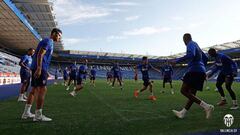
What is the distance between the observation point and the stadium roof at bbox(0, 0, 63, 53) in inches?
1066

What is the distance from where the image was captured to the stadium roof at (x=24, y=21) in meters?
27.1

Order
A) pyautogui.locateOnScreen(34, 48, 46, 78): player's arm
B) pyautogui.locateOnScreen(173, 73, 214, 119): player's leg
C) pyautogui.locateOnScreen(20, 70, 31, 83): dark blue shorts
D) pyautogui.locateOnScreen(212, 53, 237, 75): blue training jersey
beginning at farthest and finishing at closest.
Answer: pyautogui.locateOnScreen(20, 70, 31, 83): dark blue shorts < pyautogui.locateOnScreen(212, 53, 237, 75): blue training jersey < pyautogui.locateOnScreen(173, 73, 214, 119): player's leg < pyautogui.locateOnScreen(34, 48, 46, 78): player's arm

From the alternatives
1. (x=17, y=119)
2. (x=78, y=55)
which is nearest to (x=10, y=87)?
(x=17, y=119)

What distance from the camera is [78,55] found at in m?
79.9

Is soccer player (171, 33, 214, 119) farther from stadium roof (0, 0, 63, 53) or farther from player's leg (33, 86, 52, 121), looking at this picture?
stadium roof (0, 0, 63, 53)

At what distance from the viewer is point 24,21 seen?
99.1 ft

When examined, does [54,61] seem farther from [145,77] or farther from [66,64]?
[145,77]

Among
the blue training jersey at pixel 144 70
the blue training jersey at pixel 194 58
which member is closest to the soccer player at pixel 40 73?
the blue training jersey at pixel 194 58

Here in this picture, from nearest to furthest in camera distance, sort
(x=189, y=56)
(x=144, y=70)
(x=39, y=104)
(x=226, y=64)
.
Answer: (x=39, y=104) < (x=189, y=56) < (x=226, y=64) < (x=144, y=70)

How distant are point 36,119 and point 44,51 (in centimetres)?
158

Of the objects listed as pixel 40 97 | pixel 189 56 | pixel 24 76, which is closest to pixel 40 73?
pixel 40 97

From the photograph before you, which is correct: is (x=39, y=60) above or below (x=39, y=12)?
below

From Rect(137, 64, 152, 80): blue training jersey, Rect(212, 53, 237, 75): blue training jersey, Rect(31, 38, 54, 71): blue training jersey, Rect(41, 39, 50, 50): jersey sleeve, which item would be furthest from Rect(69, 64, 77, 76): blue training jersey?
Rect(41, 39, 50, 50): jersey sleeve

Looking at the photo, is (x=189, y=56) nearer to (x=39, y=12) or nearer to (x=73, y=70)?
(x=73, y=70)
